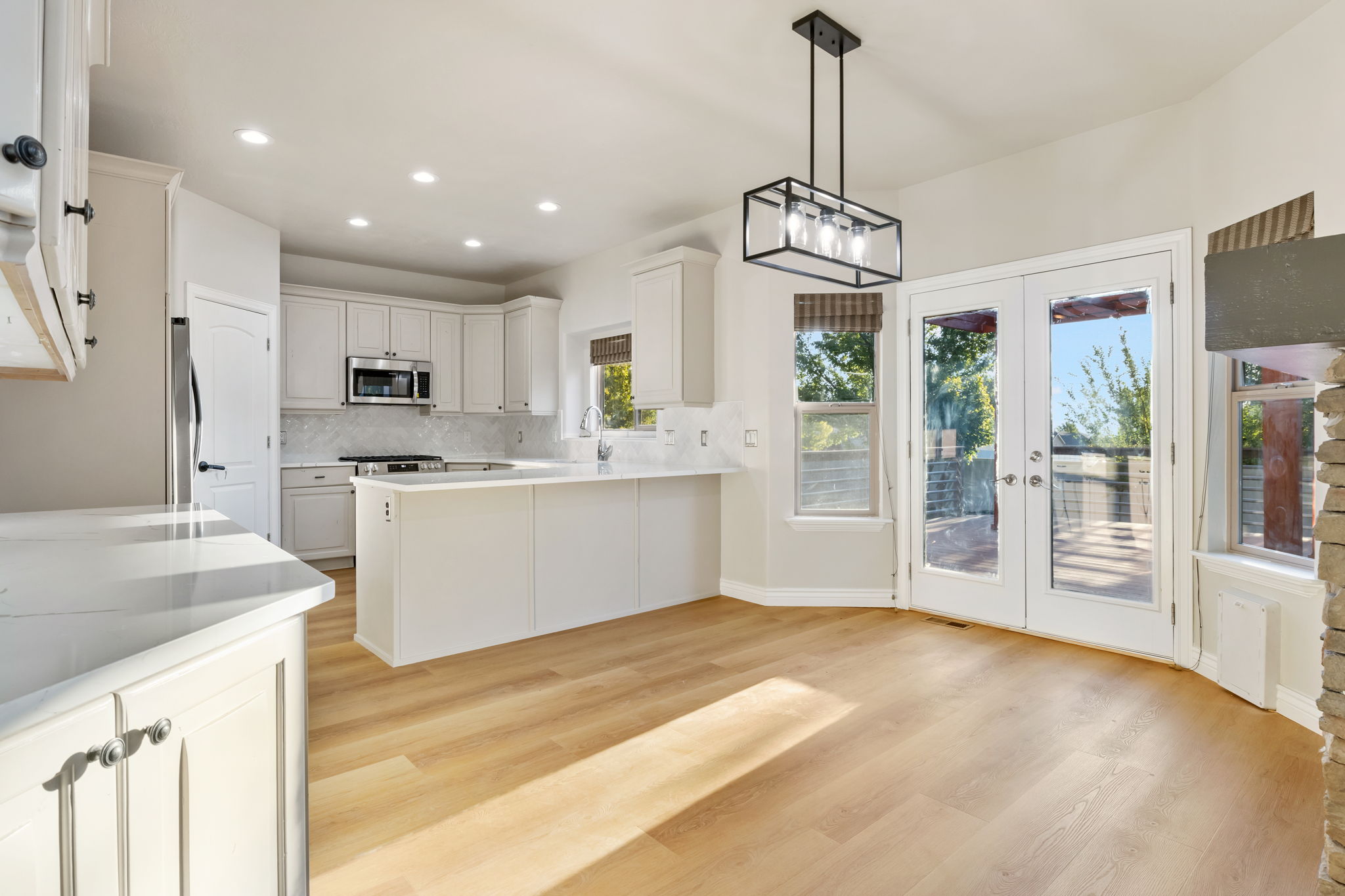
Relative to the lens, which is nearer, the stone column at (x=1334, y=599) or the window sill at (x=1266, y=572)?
the stone column at (x=1334, y=599)

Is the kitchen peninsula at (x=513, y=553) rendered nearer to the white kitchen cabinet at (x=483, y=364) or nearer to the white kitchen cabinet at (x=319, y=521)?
the white kitchen cabinet at (x=319, y=521)

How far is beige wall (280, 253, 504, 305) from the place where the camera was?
19.5 ft

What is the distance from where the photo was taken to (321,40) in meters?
2.67

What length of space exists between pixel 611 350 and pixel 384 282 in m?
2.31

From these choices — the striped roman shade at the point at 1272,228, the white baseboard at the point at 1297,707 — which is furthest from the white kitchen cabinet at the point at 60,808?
the white baseboard at the point at 1297,707

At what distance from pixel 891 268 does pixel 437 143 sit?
2.85 meters

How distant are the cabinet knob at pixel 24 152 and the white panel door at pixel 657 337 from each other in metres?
4.02

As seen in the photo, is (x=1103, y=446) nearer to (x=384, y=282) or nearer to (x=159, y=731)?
(x=159, y=731)

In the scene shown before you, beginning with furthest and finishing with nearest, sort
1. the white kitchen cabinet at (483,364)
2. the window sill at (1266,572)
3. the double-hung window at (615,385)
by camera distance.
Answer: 1. the white kitchen cabinet at (483,364)
2. the double-hung window at (615,385)
3. the window sill at (1266,572)

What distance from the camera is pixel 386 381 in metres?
6.05

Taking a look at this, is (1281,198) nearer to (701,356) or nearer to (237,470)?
(701,356)

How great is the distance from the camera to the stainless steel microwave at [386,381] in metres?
5.89

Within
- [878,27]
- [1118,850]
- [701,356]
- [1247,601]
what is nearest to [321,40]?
[878,27]

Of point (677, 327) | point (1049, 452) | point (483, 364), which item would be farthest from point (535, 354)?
point (1049, 452)
